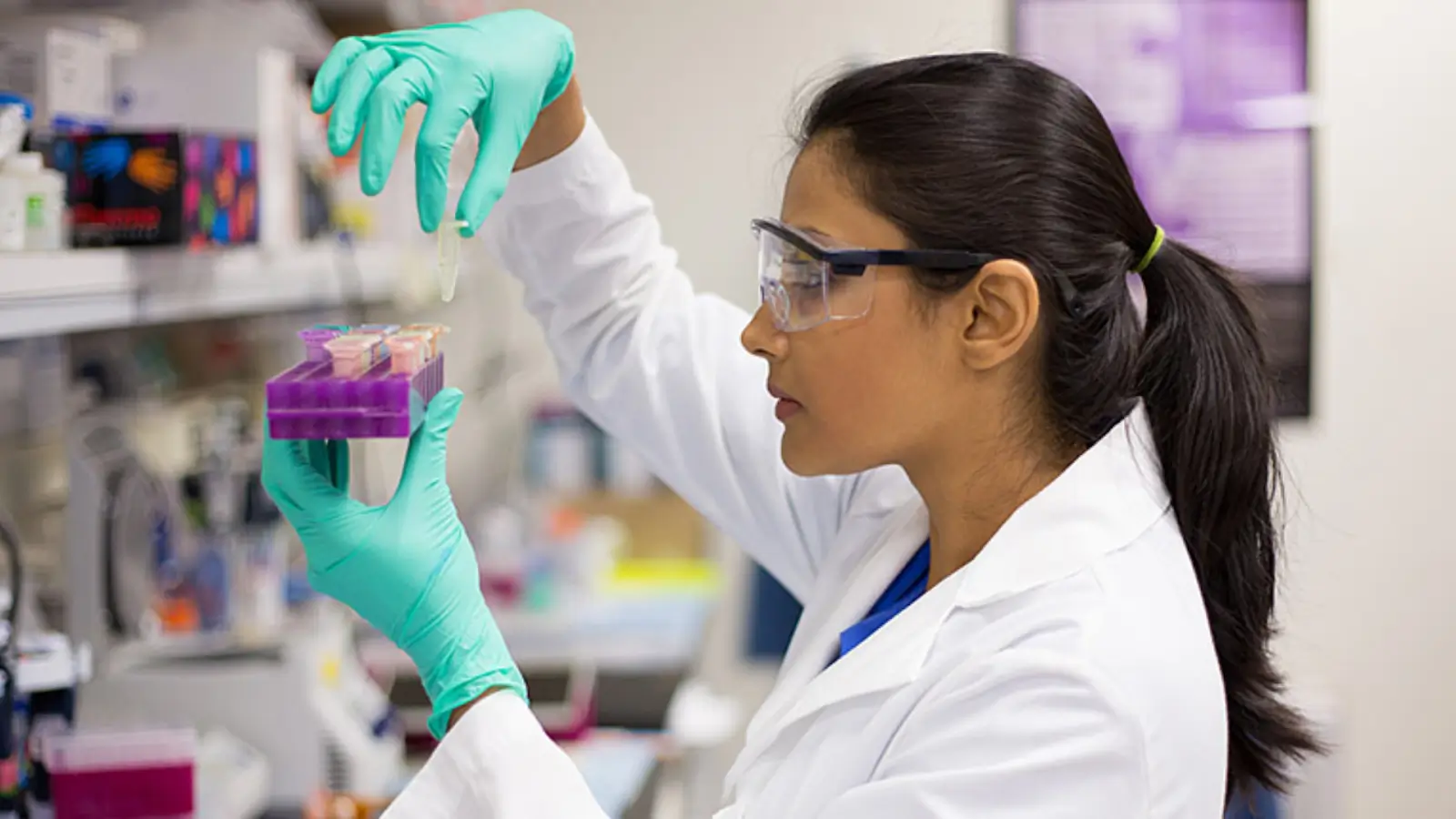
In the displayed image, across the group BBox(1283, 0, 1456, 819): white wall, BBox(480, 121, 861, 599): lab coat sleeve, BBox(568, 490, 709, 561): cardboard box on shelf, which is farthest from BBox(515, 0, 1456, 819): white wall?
BBox(480, 121, 861, 599): lab coat sleeve

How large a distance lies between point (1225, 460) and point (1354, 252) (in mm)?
2359

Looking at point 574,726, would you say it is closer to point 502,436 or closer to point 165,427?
point 165,427

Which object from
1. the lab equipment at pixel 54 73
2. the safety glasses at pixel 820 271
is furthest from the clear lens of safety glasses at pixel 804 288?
the lab equipment at pixel 54 73

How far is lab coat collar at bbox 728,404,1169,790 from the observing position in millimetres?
1223

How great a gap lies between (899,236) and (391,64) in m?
0.46

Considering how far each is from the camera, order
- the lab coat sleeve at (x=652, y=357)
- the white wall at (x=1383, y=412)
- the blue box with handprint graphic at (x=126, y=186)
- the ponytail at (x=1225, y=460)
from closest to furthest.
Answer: the ponytail at (x=1225, y=460)
the blue box with handprint graphic at (x=126, y=186)
the lab coat sleeve at (x=652, y=357)
the white wall at (x=1383, y=412)

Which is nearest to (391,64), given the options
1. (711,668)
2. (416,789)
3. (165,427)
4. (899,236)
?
Answer: (899,236)

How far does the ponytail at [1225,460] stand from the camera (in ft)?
4.35

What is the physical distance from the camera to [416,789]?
4.11 feet

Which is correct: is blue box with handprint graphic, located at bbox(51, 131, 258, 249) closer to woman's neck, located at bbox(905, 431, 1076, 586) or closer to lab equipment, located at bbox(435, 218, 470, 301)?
lab equipment, located at bbox(435, 218, 470, 301)

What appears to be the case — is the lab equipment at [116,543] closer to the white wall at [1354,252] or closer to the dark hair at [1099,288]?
the dark hair at [1099,288]

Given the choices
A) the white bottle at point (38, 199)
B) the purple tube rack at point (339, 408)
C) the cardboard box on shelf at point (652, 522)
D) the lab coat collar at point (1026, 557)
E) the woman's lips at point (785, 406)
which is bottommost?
the cardboard box on shelf at point (652, 522)

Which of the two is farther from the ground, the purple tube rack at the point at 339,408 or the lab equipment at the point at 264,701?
the purple tube rack at the point at 339,408

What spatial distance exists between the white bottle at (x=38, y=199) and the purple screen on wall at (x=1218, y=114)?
101 inches
